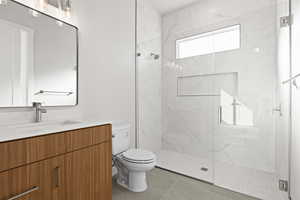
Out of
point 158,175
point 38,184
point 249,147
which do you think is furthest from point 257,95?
point 38,184

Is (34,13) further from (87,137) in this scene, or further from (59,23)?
(87,137)

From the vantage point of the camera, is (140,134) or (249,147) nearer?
(249,147)

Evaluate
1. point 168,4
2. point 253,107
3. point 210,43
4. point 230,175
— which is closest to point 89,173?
point 230,175

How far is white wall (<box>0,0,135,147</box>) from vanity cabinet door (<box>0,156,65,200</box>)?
596mm

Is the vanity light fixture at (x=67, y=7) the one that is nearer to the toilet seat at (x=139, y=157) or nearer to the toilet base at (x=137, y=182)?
the toilet seat at (x=139, y=157)

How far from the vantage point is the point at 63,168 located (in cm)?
99

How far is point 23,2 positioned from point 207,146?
2.82m

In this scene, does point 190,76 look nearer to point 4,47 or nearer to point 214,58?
point 214,58

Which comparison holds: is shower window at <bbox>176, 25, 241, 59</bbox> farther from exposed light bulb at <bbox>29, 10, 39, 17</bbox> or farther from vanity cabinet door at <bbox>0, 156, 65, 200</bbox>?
vanity cabinet door at <bbox>0, 156, 65, 200</bbox>

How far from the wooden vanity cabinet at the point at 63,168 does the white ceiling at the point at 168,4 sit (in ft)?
8.08

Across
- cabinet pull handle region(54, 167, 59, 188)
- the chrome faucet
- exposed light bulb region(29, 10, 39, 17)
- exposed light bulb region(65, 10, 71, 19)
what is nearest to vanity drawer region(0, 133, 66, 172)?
cabinet pull handle region(54, 167, 59, 188)

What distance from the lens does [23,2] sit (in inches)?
49.7

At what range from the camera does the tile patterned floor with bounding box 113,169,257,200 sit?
62.4 inches

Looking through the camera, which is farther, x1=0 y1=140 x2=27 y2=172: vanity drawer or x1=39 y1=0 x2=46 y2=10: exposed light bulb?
x1=39 y1=0 x2=46 y2=10: exposed light bulb
